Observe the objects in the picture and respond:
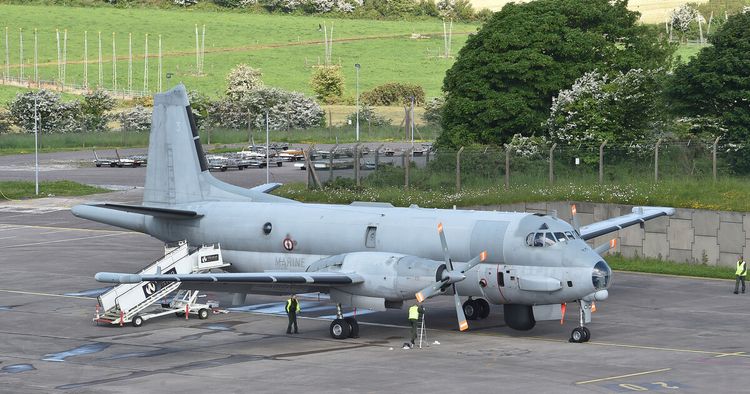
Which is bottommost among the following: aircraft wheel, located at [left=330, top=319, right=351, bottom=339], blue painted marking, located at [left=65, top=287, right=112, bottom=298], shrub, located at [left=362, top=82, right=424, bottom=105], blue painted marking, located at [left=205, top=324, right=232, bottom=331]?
blue painted marking, located at [left=205, top=324, right=232, bottom=331]

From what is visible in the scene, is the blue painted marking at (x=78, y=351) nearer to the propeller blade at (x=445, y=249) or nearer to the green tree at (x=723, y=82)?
the propeller blade at (x=445, y=249)

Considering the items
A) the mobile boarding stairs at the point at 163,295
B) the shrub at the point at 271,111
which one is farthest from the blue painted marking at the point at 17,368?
the shrub at the point at 271,111

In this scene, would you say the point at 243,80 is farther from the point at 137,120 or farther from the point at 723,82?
the point at 723,82

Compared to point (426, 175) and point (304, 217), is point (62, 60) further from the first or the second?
point (304, 217)

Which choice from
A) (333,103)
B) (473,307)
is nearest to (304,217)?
(473,307)

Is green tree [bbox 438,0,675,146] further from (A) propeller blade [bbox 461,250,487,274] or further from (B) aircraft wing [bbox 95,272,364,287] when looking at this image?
(B) aircraft wing [bbox 95,272,364,287]

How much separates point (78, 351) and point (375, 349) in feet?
30.7

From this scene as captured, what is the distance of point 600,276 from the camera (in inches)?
1367

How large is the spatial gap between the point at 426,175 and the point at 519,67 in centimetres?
1166

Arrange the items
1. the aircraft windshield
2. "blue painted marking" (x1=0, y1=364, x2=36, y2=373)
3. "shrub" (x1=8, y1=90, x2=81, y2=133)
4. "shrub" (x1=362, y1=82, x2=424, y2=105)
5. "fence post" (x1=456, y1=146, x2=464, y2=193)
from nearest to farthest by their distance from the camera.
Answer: "blue painted marking" (x1=0, y1=364, x2=36, y2=373)
the aircraft windshield
"fence post" (x1=456, y1=146, x2=464, y2=193)
"shrub" (x1=8, y1=90, x2=81, y2=133)
"shrub" (x1=362, y1=82, x2=424, y2=105)

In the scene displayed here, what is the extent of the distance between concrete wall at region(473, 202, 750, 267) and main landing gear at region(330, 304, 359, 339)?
801 inches

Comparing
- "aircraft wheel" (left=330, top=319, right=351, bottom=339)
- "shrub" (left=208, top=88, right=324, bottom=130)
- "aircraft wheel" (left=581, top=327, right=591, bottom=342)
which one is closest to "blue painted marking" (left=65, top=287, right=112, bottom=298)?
"aircraft wheel" (left=330, top=319, right=351, bottom=339)

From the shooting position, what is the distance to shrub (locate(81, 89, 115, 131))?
471ft

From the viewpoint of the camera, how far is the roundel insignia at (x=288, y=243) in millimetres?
40281
